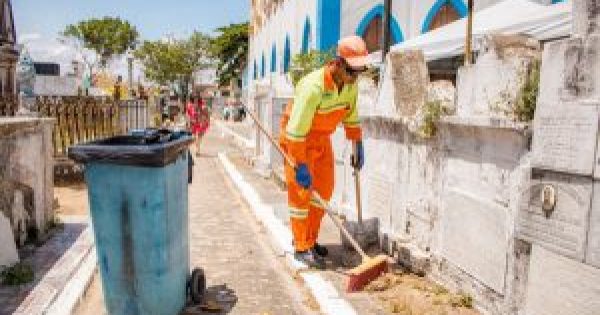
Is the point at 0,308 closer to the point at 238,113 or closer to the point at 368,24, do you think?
the point at 368,24

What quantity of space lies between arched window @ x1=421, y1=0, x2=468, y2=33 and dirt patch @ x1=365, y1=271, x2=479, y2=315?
44.8ft

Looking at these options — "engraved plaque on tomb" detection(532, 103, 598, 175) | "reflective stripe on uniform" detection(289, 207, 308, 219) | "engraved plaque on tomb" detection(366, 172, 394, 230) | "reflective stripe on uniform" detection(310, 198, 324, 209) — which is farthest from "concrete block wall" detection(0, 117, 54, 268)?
"engraved plaque on tomb" detection(532, 103, 598, 175)

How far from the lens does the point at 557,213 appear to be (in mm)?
3537

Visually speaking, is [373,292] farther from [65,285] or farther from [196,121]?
[196,121]

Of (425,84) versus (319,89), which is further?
(425,84)

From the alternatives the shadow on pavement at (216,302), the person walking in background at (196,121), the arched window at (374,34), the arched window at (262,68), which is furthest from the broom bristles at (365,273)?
the arched window at (262,68)

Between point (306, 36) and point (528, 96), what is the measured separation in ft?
56.6

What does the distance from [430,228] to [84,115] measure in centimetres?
876

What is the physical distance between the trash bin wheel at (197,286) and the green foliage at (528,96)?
267cm

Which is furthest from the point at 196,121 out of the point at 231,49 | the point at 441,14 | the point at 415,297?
the point at 231,49

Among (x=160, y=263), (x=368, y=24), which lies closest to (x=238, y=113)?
(x=368, y=24)

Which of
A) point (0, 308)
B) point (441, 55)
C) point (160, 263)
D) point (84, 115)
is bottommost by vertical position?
point (0, 308)

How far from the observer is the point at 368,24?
60.6 feet

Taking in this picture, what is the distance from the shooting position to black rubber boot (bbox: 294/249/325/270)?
5680mm
